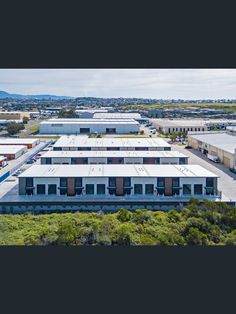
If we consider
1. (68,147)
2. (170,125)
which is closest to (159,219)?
(68,147)

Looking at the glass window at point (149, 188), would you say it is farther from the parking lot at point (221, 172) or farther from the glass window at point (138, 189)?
the parking lot at point (221, 172)

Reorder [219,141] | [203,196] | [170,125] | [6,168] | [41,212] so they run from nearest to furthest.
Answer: [41,212]
[203,196]
[6,168]
[219,141]
[170,125]

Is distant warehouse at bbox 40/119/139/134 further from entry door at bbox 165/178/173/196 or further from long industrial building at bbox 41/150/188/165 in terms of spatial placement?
entry door at bbox 165/178/173/196

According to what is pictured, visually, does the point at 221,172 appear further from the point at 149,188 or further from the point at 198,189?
the point at 149,188

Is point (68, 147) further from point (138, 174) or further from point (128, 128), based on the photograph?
point (128, 128)

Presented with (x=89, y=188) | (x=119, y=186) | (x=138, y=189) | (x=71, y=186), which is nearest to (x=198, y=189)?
(x=138, y=189)

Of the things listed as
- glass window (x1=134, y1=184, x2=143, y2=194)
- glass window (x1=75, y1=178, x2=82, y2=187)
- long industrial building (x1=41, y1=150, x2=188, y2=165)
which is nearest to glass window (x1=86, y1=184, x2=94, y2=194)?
glass window (x1=75, y1=178, x2=82, y2=187)
